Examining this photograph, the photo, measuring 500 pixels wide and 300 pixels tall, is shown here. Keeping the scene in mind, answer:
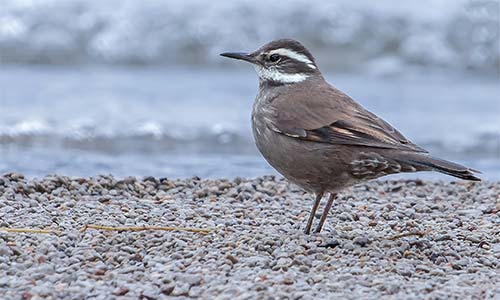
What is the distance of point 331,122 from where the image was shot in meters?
7.63

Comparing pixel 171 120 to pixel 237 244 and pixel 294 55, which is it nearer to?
pixel 294 55

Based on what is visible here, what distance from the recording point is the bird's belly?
24.8 feet

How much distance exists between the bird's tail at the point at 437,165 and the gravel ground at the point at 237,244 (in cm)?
57

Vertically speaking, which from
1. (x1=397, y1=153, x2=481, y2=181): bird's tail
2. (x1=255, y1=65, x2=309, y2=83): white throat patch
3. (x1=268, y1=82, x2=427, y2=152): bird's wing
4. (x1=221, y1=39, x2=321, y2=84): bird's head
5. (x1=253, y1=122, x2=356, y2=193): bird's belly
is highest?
(x1=221, y1=39, x2=321, y2=84): bird's head

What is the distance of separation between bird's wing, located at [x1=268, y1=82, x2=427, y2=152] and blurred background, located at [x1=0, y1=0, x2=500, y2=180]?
3.53 meters

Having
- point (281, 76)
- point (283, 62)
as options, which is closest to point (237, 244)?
point (281, 76)

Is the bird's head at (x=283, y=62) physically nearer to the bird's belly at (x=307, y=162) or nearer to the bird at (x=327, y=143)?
the bird at (x=327, y=143)

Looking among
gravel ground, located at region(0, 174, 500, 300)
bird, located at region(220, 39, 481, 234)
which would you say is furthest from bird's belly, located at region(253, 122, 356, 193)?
gravel ground, located at region(0, 174, 500, 300)

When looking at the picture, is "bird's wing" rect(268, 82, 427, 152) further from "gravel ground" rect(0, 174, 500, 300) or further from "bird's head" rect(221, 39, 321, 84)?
"gravel ground" rect(0, 174, 500, 300)

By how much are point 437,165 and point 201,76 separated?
454 inches

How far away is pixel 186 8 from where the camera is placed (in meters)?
21.7

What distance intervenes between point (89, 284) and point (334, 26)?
1605 centimetres

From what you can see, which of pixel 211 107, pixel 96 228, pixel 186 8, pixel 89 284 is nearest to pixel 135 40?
pixel 186 8

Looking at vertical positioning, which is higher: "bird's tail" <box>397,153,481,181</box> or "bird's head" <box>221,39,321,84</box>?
"bird's head" <box>221,39,321,84</box>
